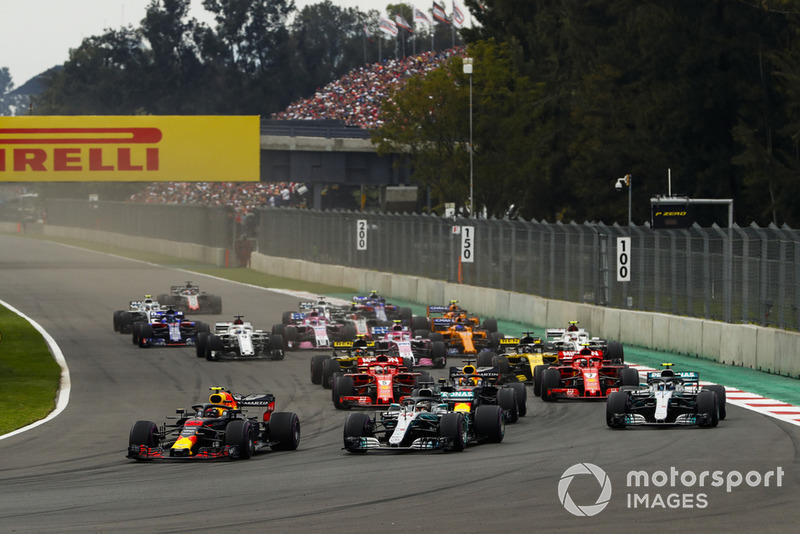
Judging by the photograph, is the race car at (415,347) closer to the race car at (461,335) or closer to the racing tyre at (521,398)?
the race car at (461,335)

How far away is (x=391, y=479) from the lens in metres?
16.8

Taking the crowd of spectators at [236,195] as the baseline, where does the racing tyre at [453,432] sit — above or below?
below

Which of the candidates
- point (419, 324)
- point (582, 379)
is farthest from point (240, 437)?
point (419, 324)

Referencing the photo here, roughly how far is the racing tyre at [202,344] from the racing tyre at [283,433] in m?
12.6

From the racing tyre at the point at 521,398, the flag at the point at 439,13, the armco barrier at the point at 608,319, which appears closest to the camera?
the racing tyre at the point at 521,398

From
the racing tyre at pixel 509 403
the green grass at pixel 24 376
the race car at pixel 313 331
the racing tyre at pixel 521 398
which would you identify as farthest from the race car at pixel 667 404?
the race car at pixel 313 331

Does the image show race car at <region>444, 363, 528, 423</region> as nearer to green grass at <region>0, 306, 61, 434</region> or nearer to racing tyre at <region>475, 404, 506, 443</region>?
racing tyre at <region>475, 404, 506, 443</region>

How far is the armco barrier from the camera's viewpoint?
29359 mm

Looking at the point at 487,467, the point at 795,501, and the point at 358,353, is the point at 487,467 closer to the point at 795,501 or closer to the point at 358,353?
the point at 795,501

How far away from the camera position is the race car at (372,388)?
24078 mm

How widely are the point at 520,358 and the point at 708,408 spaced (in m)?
6.82

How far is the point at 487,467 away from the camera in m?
17.7

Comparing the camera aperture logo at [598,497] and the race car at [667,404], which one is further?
the race car at [667,404]

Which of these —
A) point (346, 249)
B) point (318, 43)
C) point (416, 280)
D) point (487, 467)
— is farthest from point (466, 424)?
point (318, 43)
